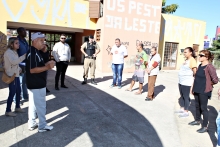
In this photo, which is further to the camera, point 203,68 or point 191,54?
point 191,54

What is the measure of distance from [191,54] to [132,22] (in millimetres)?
7560

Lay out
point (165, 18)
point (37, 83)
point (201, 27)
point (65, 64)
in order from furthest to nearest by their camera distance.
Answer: point (201, 27) → point (165, 18) → point (65, 64) → point (37, 83)

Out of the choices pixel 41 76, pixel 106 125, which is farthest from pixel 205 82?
pixel 41 76

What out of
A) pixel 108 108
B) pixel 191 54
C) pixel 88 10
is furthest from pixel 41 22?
pixel 191 54

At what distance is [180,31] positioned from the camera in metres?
15.1

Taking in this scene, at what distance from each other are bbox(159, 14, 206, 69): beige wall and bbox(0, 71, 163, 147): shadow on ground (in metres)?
10.6

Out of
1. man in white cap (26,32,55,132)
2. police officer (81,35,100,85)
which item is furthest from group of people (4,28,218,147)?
police officer (81,35,100,85)

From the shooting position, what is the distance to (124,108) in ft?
15.8

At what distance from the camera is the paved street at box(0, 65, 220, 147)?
311 centimetres

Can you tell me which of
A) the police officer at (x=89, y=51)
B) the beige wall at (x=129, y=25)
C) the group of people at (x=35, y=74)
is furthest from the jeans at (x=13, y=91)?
the beige wall at (x=129, y=25)

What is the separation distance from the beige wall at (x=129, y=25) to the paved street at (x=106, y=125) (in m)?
5.64

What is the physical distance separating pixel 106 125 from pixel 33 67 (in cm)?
183

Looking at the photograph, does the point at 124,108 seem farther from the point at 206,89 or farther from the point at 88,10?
the point at 88,10

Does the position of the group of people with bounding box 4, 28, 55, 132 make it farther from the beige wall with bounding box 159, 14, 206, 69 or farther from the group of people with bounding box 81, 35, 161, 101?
the beige wall with bounding box 159, 14, 206, 69
